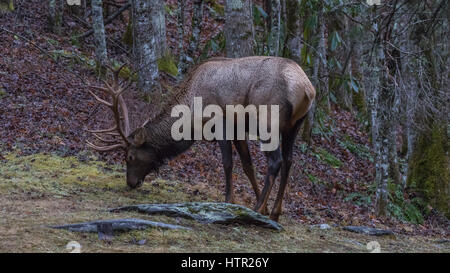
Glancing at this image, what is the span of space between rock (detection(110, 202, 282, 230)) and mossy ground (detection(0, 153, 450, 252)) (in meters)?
0.11

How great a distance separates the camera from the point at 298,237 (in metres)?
7.42

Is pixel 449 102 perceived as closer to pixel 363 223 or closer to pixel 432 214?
pixel 432 214

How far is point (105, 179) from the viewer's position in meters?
9.84

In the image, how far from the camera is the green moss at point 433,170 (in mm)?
13789

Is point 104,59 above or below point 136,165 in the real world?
above

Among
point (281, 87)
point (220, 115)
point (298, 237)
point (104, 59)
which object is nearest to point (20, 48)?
point (104, 59)

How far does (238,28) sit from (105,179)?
375 centimetres

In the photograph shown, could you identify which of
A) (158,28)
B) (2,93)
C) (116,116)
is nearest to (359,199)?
(116,116)

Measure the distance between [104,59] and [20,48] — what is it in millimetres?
2545

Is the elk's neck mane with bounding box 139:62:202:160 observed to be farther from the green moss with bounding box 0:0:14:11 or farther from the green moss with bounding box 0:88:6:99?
the green moss with bounding box 0:0:14:11

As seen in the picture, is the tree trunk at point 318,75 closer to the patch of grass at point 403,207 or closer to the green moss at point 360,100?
the patch of grass at point 403,207

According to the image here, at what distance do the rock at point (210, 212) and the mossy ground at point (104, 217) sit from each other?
0.36ft

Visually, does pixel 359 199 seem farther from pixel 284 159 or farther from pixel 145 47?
pixel 145 47

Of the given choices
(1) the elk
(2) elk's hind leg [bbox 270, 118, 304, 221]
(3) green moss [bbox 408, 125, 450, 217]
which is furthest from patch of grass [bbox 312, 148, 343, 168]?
(2) elk's hind leg [bbox 270, 118, 304, 221]
